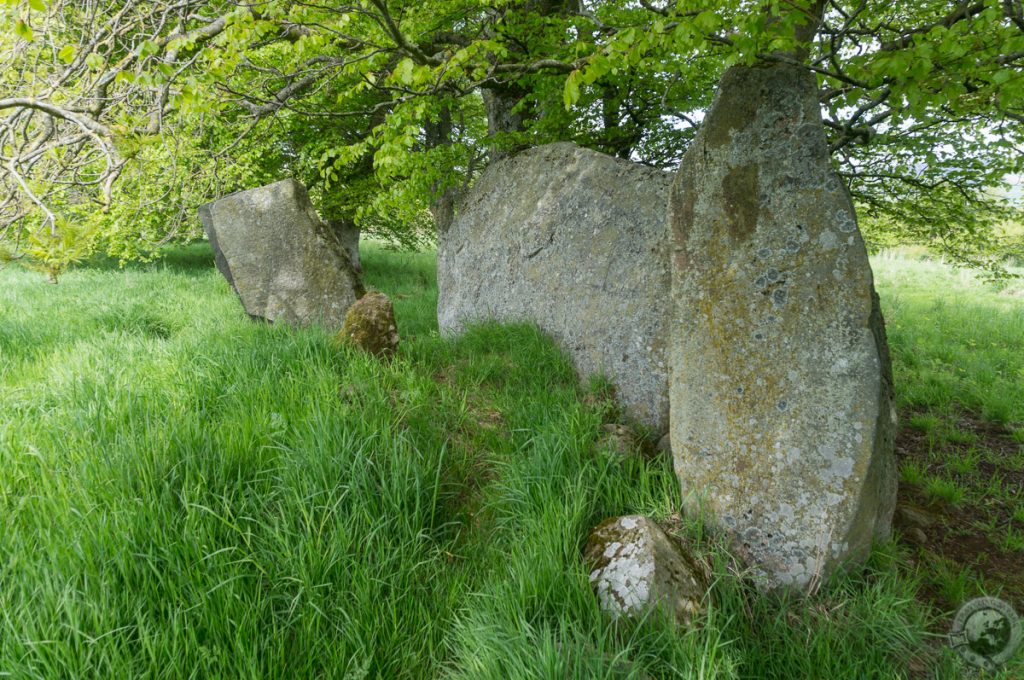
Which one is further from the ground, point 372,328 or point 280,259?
point 280,259

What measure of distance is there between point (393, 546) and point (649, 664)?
1271mm

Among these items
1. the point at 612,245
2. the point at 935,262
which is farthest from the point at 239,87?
the point at 935,262

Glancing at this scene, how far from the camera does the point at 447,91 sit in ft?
18.2

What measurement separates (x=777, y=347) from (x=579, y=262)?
223cm

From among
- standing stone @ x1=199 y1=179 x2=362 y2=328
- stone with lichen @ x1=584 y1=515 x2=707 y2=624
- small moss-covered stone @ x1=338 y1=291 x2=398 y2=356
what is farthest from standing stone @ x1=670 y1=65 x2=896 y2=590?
standing stone @ x1=199 y1=179 x2=362 y2=328

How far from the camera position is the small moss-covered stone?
438 cm

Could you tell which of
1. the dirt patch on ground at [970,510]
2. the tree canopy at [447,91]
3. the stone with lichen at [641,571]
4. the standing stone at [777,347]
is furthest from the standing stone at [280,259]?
the dirt patch on ground at [970,510]

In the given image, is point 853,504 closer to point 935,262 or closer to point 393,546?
point 393,546

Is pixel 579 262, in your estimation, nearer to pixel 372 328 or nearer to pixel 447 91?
pixel 372 328

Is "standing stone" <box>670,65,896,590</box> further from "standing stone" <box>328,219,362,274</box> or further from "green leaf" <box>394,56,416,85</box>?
"standing stone" <box>328,219,362,274</box>

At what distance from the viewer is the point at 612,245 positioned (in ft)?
14.7

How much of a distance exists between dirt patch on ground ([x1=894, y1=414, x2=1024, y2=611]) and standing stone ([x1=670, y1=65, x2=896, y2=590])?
0.71 m

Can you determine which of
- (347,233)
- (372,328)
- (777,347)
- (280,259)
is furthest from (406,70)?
(347,233)

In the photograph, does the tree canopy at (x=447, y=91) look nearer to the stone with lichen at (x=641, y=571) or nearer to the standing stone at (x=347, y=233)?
the standing stone at (x=347, y=233)
